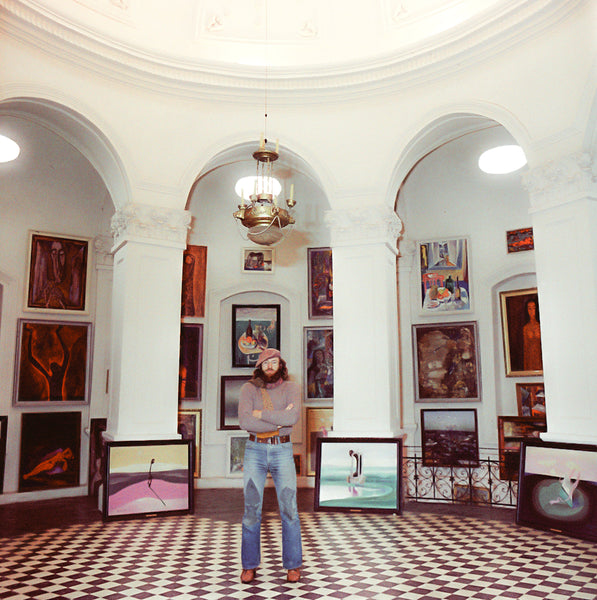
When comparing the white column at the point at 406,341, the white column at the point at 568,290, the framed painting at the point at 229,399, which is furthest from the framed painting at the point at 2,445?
the white column at the point at 568,290

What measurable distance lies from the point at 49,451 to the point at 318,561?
6.83 metres

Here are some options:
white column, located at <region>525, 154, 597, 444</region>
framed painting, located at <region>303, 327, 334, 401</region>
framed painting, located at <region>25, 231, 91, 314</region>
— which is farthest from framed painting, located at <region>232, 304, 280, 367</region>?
white column, located at <region>525, 154, 597, 444</region>

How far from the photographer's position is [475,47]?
8.98 metres

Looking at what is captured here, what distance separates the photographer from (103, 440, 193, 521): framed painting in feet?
28.0

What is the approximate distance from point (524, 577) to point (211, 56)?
9274mm

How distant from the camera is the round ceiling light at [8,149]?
37.2ft

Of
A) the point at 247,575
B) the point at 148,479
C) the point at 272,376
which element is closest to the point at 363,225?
the point at 272,376

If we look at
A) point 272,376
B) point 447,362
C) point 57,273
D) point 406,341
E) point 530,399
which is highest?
point 57,273

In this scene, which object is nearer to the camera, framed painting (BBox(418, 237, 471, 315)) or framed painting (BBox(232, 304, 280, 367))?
framed painting (BBox(418, 237, 471, 315))

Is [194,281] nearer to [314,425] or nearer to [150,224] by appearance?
[150,224]

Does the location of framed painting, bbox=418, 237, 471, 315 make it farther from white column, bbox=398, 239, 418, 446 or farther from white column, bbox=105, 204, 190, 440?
white column, bbox=105, 204, 190, 440

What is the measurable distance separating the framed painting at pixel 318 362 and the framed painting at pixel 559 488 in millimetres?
5461

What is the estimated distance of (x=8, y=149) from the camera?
11.4 metres

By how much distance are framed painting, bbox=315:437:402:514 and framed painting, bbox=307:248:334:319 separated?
13.9 feet
